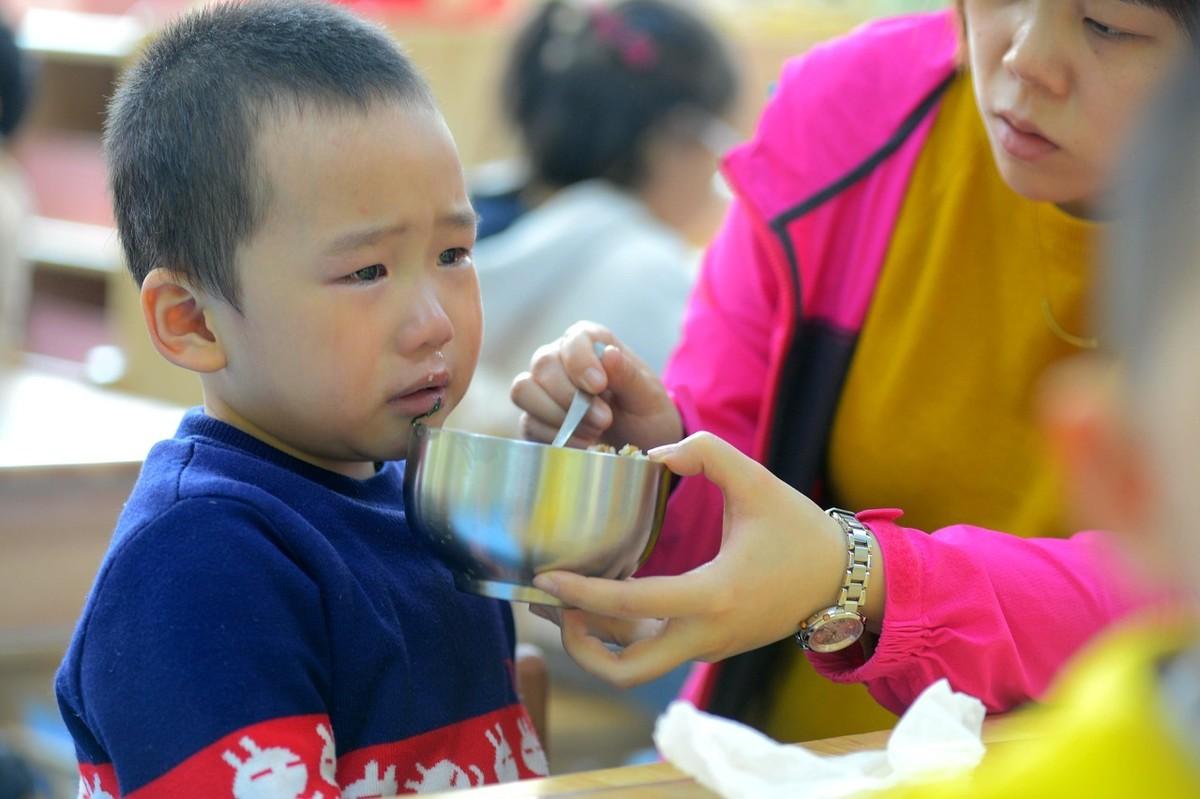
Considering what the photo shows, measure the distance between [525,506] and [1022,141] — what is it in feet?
1.53

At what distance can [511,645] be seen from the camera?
1118 millimetres

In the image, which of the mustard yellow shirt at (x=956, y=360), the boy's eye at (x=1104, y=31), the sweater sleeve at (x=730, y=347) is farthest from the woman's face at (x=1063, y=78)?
the sweater sleeve at (x=730, y=347)

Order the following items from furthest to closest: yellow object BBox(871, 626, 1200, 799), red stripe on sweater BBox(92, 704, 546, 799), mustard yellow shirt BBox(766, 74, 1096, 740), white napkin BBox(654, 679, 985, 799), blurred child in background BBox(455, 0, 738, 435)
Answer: blurred child in background BBox(455, 0, 738, 435), mustard yellow shirt BBox(766, 74, 1096, 740), red stripe on sweater BBox(92, 704, 546, 799), white napkin BBox(654, 679, 985, 799), yellow object BBox(871, 626, 1200, 799)

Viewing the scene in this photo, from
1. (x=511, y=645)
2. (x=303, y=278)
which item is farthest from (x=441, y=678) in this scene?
(x=303, y=278)

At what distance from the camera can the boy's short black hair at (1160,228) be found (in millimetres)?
452

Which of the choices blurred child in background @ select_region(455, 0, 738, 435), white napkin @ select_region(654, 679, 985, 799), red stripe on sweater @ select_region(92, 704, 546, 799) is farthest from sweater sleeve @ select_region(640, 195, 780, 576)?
blurred child in background @ select_region(455, 0, 738, 435)

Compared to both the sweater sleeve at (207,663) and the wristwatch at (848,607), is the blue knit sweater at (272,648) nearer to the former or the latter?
the sweater sleeve at (207,663)

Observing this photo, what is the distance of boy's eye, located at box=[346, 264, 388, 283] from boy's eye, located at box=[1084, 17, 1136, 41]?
0.51 meters

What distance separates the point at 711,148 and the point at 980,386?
1.43m

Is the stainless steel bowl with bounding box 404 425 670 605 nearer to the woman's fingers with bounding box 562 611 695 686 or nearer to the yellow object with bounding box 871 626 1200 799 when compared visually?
the woman's fingers with bounding box 562 611 695 686

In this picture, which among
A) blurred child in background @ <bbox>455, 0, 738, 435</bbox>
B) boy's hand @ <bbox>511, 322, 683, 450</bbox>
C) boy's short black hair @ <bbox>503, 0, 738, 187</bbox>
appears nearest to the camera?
boy's hand @ <bbox>511, 322, 683, 450</bbox>

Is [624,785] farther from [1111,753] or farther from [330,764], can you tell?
[1111,753]

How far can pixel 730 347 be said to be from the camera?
1238 millimetres

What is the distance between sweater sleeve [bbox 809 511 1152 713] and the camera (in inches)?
36.3
